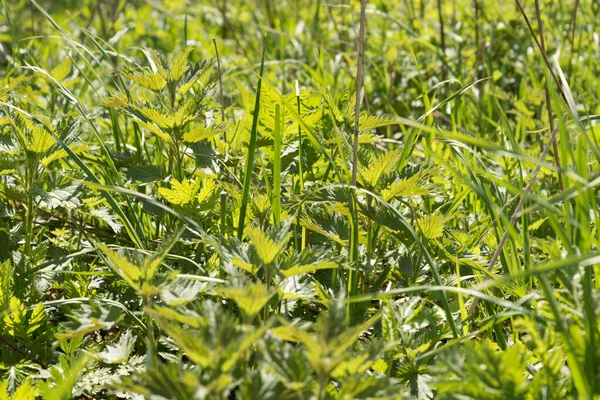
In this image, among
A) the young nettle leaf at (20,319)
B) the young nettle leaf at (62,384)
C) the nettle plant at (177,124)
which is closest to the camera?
the young nettle leaf at (62,384)

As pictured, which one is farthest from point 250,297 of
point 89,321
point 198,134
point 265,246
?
point 198,134

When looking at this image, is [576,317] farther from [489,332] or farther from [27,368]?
[27,368]

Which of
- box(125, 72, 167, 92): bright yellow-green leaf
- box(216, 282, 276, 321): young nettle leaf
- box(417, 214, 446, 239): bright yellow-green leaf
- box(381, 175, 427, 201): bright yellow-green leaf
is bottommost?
box(417, 214, 446, 239): bright yellow-green leaf

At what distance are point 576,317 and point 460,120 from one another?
1760 mm

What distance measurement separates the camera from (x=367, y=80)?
354cm

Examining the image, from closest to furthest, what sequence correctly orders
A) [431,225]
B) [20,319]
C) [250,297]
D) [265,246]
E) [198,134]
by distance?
[250,297], [265,246], [20,319], [431,225], [198,134]

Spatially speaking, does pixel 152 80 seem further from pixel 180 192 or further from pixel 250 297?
pixel 250 297

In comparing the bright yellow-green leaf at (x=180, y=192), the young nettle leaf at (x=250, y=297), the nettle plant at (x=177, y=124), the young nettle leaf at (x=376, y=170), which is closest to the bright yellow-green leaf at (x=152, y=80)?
the nettle plant at (x=177, y=124)

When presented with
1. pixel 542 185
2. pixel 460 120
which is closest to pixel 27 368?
pixel 542 185

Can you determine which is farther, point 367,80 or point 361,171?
point 367,80

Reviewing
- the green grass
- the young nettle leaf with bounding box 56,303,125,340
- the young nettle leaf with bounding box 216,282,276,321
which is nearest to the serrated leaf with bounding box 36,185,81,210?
the green grass

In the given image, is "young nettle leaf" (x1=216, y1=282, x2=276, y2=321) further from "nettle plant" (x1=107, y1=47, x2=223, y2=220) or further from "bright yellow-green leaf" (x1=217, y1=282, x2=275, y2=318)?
"nettle plant" (x1=107, y1=47, x2=223, y2=220)

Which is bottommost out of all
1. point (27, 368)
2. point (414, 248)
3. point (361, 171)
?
point (27, 368)

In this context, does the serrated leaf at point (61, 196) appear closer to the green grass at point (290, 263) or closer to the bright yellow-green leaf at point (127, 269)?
the green grass at point (290, 263)
